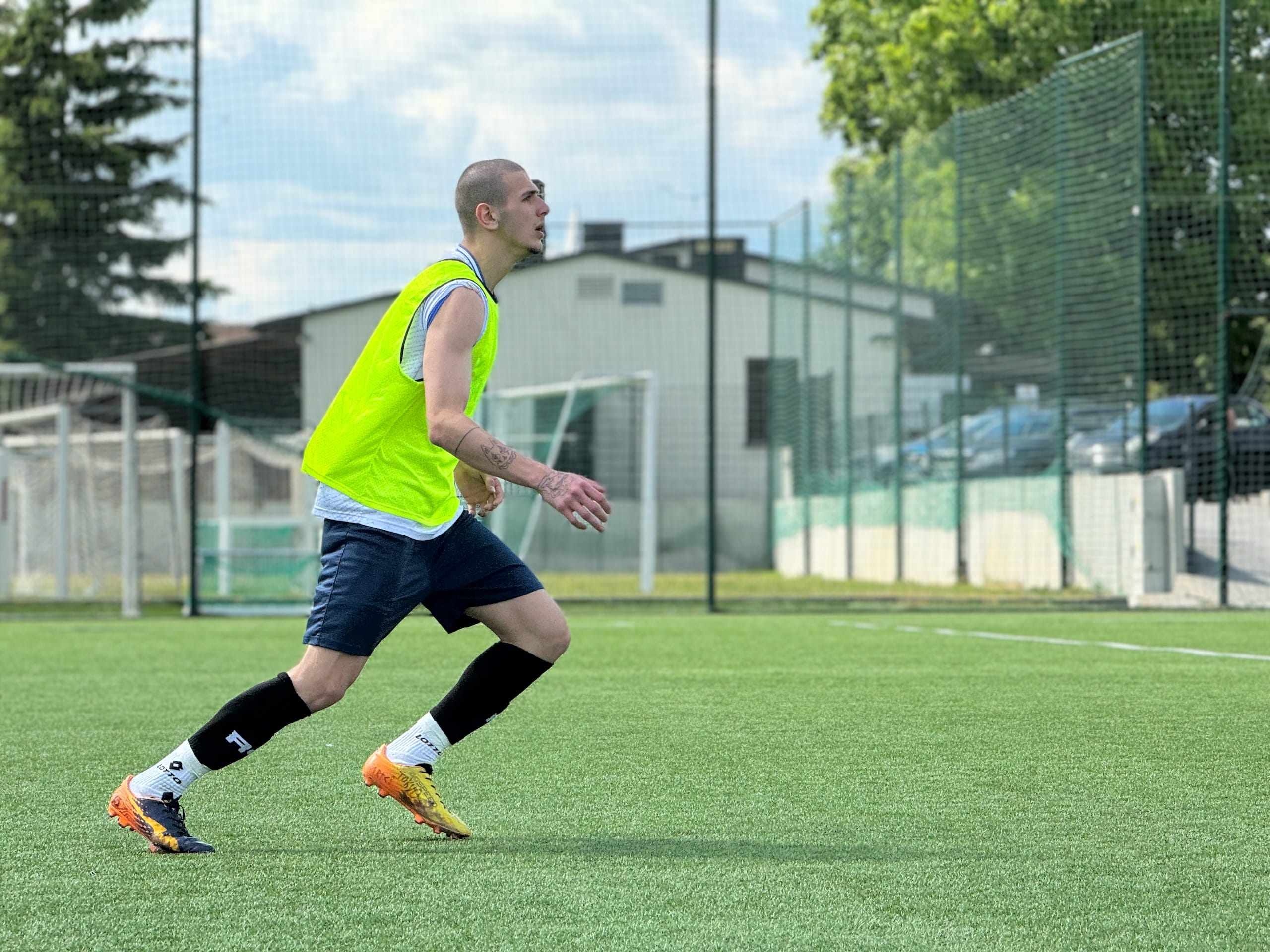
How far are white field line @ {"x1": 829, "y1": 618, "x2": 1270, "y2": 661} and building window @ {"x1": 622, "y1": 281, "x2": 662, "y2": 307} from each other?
5426 millimetres

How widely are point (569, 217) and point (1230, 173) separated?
574 cm

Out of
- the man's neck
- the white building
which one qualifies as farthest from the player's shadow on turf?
the white building

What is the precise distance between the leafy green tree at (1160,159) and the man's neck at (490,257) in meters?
11.6

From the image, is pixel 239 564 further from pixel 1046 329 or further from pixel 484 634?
pixel 1046 329

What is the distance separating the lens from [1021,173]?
52.4ft

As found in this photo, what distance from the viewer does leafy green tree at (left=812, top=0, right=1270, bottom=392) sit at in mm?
14719

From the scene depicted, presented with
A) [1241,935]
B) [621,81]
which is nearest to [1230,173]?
[621,81]

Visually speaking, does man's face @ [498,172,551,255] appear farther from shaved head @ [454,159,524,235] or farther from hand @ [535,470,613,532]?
hand @ [535,470,613,532]

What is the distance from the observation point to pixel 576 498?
3867 millimetres

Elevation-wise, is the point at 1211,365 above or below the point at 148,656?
above

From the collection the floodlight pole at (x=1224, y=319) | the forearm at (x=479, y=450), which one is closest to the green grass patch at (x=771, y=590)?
the floodlight pole at (x=1224, y=319)

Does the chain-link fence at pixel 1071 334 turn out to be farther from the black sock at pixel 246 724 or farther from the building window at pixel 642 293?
the black sock at pixel 246 724

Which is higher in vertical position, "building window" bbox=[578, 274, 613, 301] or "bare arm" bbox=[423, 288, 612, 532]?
"building window" bbox=[578, 274, 613, 301]

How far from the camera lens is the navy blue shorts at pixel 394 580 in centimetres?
407
